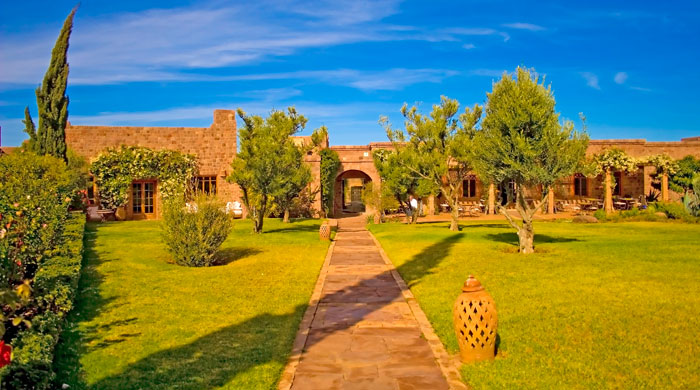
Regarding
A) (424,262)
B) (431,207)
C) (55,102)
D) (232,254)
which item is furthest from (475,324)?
(431,207)

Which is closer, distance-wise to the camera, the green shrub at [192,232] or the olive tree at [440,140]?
the green shrub at [192,232]

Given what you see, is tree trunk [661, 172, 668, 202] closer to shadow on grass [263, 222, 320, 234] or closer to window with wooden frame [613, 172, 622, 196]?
window with wooden frame [613, 172, 622, 196]

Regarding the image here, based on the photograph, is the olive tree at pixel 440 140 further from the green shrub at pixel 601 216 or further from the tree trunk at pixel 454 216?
the green shrub at pixel 601 216

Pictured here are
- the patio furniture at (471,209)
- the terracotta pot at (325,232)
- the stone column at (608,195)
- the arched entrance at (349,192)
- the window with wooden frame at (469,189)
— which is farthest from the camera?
the window with wooden frame at (469,189)

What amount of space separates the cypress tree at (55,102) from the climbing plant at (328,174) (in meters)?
12.2

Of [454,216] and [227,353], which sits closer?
[227,353]

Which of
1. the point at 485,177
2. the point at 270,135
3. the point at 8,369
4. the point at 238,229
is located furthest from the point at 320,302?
the point at 238,229

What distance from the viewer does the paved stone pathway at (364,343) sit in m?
4.93

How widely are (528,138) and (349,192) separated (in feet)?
133

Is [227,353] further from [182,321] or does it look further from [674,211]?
[674,211]

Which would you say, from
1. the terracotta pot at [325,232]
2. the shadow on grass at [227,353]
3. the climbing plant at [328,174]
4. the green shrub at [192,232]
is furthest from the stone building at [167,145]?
the shadow on grass at [227,353]

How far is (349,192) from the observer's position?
53312 millimetres

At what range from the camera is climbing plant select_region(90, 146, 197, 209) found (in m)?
24.2

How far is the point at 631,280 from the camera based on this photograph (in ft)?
31.0
